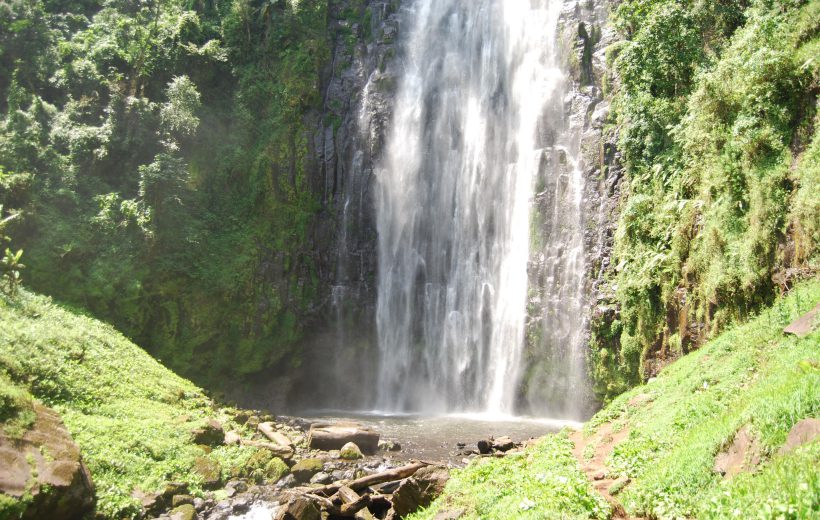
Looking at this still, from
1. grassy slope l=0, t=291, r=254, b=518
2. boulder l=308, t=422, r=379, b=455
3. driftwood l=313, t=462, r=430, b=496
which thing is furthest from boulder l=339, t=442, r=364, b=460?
driftwood l=313, t=462, r=430, b=496

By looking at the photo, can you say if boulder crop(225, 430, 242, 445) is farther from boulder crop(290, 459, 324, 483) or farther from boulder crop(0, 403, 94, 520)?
boulder crop(0, 403, 94, 520)

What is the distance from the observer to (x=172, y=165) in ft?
80.2

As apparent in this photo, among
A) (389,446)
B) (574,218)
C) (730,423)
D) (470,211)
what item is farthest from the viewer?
(470,211)

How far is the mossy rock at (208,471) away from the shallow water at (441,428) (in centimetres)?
442

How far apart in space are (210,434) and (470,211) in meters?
15.5

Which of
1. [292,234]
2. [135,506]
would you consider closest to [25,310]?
[135,506]

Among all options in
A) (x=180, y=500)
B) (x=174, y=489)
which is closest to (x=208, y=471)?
(x=174, y=489)

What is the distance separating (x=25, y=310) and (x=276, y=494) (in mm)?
10318

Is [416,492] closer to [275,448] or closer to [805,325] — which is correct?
[805,325]

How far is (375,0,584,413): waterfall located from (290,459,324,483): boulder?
35.3 ft

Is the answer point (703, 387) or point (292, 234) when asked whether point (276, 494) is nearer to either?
point (703, 387)

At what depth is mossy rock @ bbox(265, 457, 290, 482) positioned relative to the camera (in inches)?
527

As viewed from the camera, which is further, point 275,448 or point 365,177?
point 365,177

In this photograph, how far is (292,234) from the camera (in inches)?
1090
